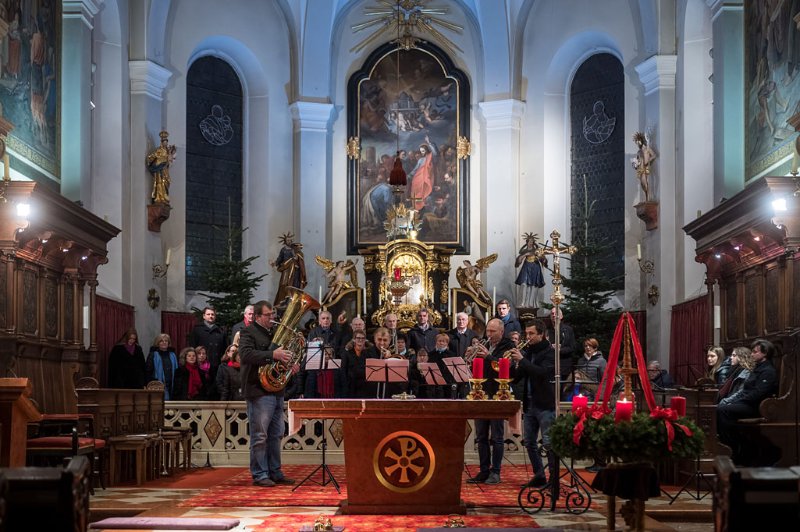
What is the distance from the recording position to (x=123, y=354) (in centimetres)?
1512

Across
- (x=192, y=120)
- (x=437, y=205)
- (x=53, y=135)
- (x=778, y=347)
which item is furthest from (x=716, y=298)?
(x=192, y=120)

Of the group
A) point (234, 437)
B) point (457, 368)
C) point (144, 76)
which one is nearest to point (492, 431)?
point (457, 368)

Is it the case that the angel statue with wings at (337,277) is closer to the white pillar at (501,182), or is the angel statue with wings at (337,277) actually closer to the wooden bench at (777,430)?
the white pillar at (501,182)

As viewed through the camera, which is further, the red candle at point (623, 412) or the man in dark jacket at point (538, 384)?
the man in dark jacket at point (538, 384)

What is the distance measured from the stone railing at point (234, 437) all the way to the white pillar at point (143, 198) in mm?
4474

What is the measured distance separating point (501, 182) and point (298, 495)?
12.6 metres

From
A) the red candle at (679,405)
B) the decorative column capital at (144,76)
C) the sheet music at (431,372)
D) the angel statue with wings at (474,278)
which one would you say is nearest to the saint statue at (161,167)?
the decorative column capital at (144,76)

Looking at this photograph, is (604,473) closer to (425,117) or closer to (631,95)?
(631,95)

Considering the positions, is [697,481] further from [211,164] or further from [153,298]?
[211,164]

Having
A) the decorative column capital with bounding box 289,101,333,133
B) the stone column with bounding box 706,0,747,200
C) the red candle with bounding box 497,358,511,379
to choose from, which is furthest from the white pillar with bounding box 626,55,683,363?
the red candle with bounding box 497,358,511,379

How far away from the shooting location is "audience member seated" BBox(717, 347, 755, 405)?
1152cm

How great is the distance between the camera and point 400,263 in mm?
20281

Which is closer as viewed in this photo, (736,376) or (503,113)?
(736,376)

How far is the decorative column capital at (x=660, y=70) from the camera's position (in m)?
18.8
